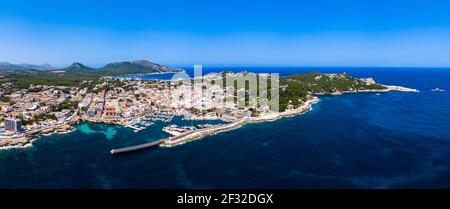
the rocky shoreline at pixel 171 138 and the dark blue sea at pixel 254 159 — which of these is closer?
the dark blue sea at pixel 254 159

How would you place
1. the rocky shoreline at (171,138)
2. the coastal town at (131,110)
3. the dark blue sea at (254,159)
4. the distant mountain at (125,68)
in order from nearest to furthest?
1. the dark blue sea at (254,159)
2. the rocky shoreline at (171,138)
3. the coastal town at (131,110)
4. the distant mountain at (125,68)

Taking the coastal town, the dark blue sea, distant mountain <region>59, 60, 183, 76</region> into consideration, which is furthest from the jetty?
distant mountain <region>59, 60, 183, 76</region>

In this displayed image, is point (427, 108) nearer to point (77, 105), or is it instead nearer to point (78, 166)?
point (78, 166)

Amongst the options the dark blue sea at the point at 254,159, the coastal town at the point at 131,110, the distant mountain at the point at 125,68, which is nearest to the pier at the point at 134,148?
the dark blue sea at the point at 254,159

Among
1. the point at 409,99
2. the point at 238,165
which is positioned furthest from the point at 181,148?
the point at 409,99

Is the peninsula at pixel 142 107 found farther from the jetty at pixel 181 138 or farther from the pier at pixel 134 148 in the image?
the pier at pixel 134 148
